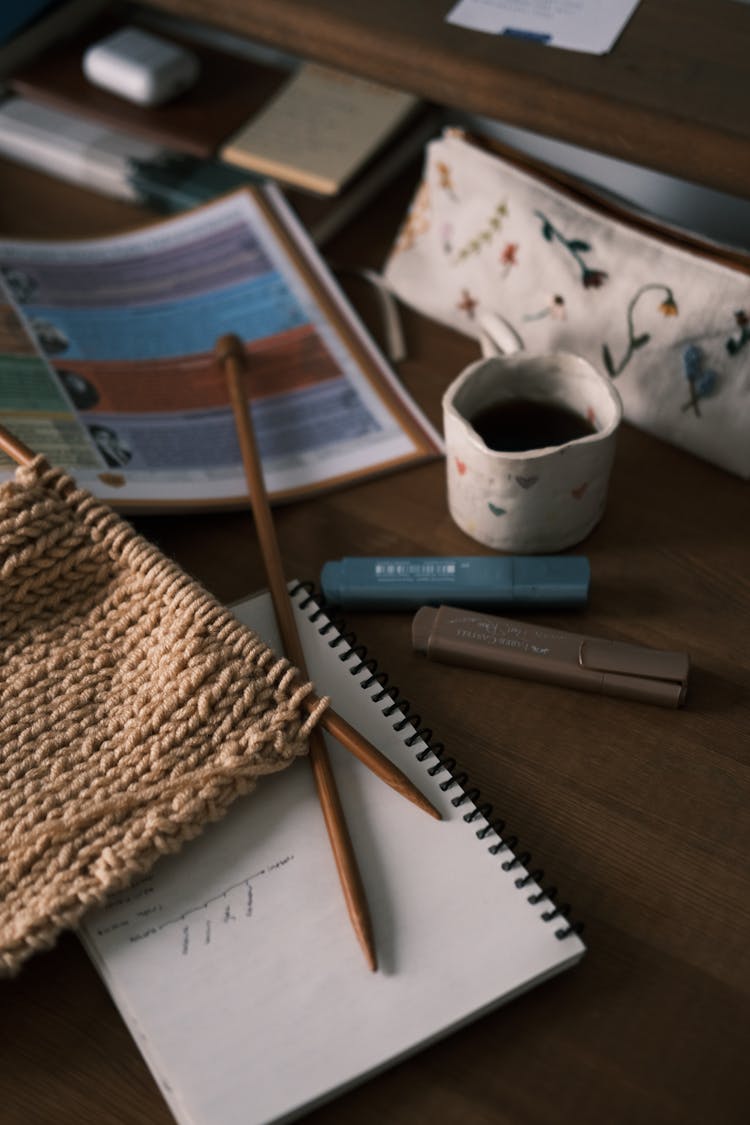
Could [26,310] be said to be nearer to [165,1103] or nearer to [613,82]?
[613,82]

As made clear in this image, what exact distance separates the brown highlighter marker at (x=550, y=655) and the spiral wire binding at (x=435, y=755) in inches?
1.4

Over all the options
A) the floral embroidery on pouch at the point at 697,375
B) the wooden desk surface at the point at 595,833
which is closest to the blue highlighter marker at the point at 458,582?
the wooden desk surface at the point at 595,833

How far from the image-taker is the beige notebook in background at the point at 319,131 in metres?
0.89

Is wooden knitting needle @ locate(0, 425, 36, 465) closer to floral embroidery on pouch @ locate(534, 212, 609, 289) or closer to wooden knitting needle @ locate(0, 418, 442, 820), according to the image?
wooden knitting needle @ locate(0, 418, 442, 820)

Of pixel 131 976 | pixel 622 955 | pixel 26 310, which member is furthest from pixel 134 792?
pixel 26 310

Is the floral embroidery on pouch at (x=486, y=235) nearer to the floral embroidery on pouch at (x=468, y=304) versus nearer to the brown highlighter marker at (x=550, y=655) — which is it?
the floral embroidery on pouch at (x=468, y=304)

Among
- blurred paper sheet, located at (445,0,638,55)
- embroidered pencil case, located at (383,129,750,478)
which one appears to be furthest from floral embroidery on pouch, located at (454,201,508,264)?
blurred paper sheet, located at (445,0,638,55)

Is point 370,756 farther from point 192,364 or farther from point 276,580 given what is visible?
point 192,364

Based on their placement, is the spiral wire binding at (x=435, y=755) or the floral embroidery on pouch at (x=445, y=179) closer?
the spiral wire binding at (x=435, y=755)

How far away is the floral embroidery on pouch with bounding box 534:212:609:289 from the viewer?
0.71 metres

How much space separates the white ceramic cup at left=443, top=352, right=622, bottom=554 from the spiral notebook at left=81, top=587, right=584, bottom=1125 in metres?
0.16

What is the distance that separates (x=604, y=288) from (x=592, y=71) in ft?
0.43

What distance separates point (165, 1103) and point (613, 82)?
58 centimetres

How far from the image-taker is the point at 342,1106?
470 mm
